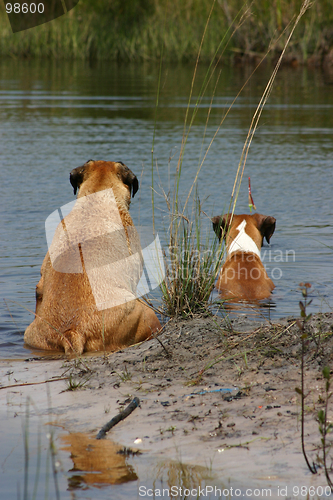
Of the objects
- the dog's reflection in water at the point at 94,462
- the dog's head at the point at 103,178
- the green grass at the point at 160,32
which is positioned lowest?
the dog's reflection in water at the point at 94,462

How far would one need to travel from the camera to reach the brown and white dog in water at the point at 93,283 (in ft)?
15.6

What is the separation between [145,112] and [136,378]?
42.6ft

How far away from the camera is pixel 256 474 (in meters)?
2.99

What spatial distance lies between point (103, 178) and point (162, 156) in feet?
20.1

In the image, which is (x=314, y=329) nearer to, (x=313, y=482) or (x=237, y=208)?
(x=313, y=482)

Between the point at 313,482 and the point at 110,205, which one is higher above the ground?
the point at 110,205

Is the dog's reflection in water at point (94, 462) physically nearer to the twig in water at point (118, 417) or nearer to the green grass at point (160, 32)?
the twig in water at point (118, 417)

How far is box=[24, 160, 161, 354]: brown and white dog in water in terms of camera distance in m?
4.75

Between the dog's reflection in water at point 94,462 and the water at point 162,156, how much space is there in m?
1.84

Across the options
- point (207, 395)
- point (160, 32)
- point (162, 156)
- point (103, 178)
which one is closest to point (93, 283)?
point (103, 178)

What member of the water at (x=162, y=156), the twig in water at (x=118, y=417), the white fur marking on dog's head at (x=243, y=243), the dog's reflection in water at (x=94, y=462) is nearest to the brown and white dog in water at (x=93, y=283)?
the water at (x=162, y=156)

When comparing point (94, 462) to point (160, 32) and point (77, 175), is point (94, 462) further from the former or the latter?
point (160, 32)

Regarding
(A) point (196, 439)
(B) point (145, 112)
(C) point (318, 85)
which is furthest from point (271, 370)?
(C) point (318, 85)

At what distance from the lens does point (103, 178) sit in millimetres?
5613
